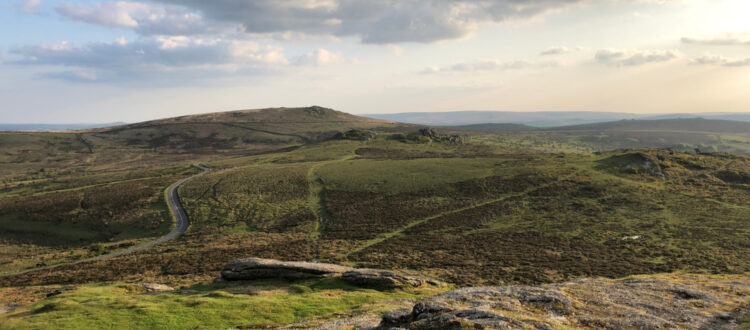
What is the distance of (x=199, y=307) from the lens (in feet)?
86.3

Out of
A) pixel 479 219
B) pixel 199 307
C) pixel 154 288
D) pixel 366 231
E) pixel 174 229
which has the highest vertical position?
pixel 199 307

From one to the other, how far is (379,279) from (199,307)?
15.4 metres

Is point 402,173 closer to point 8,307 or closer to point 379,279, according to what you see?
point 379,279

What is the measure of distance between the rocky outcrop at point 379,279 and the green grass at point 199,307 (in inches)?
36.6

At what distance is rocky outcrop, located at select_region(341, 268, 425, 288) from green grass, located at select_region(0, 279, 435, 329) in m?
0.93

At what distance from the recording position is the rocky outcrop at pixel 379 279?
108 ft

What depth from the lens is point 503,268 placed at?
144ft

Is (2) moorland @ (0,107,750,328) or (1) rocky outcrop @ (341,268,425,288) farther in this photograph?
(1) rocky outcrop @ (341,268,425,288)

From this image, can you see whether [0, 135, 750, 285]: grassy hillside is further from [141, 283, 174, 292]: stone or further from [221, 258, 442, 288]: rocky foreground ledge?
[221, 258, 442, 288]: rocky foreground ledge

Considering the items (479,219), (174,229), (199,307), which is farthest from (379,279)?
(174,229)

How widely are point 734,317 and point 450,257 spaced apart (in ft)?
97.9

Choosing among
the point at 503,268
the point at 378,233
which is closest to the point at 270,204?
the point at 378,233

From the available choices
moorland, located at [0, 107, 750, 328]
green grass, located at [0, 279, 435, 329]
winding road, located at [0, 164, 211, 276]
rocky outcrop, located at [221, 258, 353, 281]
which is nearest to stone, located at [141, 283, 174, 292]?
moorland, located at [0, 107, 750, 328]

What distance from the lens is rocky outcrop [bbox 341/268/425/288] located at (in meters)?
33.0
